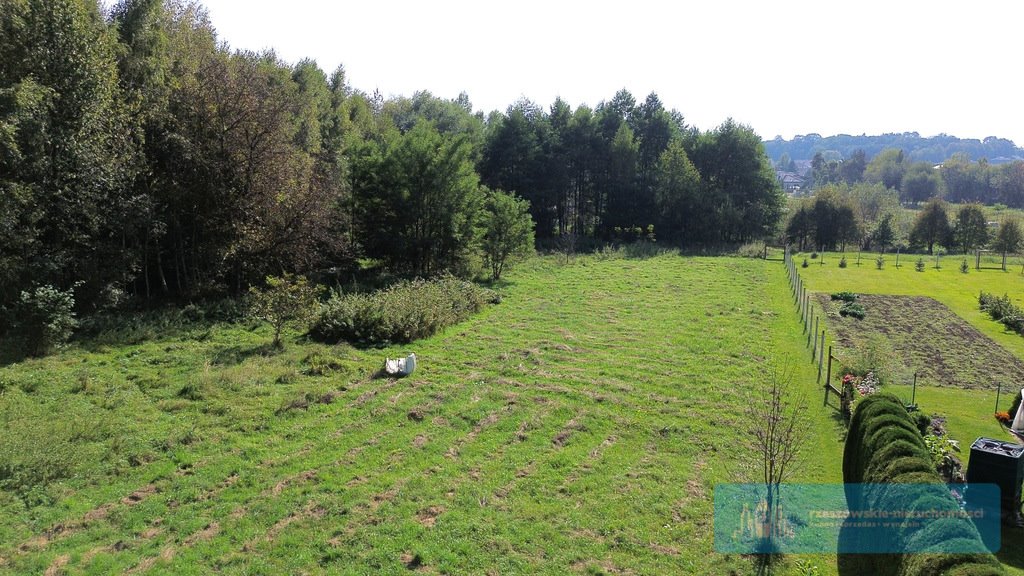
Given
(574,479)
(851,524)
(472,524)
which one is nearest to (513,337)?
(574,479)

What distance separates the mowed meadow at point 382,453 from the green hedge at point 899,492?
141cm

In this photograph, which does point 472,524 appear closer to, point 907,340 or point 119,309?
point 119,309

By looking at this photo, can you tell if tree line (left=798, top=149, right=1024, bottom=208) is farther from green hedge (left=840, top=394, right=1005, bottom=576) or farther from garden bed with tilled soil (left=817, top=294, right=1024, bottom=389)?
green hedge (left=840, top=394, right=1005, bottom=576)

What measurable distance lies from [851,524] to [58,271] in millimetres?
22405

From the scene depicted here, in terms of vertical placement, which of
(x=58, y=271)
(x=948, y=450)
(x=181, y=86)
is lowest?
(x=948, y=450)

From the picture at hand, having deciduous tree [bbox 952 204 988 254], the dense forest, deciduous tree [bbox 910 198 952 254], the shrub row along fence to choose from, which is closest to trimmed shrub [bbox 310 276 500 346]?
Result: the dense forest

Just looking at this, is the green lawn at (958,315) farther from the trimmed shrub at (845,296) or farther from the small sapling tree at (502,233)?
the small sapling tree at (502,233)

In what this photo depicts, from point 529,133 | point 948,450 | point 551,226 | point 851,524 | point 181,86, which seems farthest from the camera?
point 551,226

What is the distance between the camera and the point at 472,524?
9.11 meters

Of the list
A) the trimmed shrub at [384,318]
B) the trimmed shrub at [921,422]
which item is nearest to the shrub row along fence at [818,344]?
the trimmed shrub at [921,422]

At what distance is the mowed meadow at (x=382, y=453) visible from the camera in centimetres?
841

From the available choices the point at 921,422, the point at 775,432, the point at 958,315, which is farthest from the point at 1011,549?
the point at 958,315

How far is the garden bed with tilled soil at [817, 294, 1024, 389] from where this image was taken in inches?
697

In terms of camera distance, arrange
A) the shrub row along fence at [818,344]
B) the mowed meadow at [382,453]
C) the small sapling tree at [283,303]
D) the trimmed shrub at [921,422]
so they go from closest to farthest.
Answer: the mowed meadow at [382,453], the trimmed shrub at [921,422], the shrub row along fence at [818,344], the small sapling tree at [283,303]
